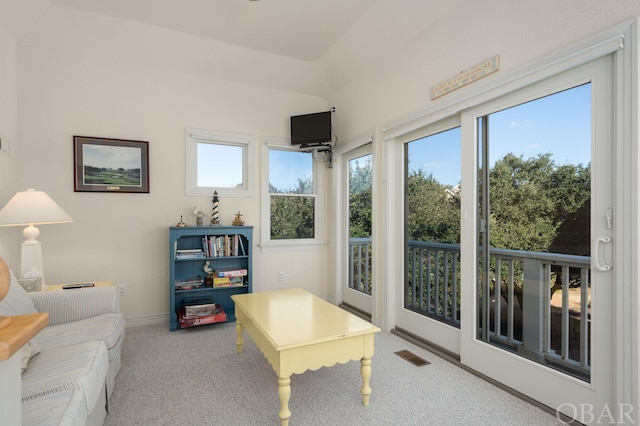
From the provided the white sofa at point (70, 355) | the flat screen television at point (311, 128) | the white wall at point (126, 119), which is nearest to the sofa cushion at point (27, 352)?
the white sofa at point (70, 355)

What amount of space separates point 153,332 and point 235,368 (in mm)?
1313

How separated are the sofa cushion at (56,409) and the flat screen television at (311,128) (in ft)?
10.9

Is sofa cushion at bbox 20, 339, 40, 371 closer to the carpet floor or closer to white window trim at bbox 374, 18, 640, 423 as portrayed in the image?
the carpet floor

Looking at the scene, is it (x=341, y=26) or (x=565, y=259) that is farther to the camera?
(x=341, y=26)

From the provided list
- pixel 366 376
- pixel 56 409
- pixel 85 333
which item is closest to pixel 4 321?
pixel 56 409

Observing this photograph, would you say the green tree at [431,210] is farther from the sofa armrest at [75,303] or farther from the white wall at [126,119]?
the sofa armrest at [75,303]

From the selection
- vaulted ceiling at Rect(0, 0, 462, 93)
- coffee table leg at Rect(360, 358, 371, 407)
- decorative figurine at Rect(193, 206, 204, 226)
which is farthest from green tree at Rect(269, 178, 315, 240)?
coffee table leg at Rect(360, 358, 371, 407)

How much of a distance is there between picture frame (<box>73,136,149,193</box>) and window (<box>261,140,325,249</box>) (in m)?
1.38

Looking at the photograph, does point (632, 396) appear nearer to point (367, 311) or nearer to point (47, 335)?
point (367, 311)

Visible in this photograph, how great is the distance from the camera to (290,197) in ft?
14.2

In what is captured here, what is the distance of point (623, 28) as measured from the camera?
1.60m

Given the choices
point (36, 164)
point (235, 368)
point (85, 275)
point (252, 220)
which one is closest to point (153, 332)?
point (85, 275)

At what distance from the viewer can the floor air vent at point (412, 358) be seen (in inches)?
102

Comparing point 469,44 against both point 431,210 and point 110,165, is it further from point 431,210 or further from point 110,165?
point 110,165
